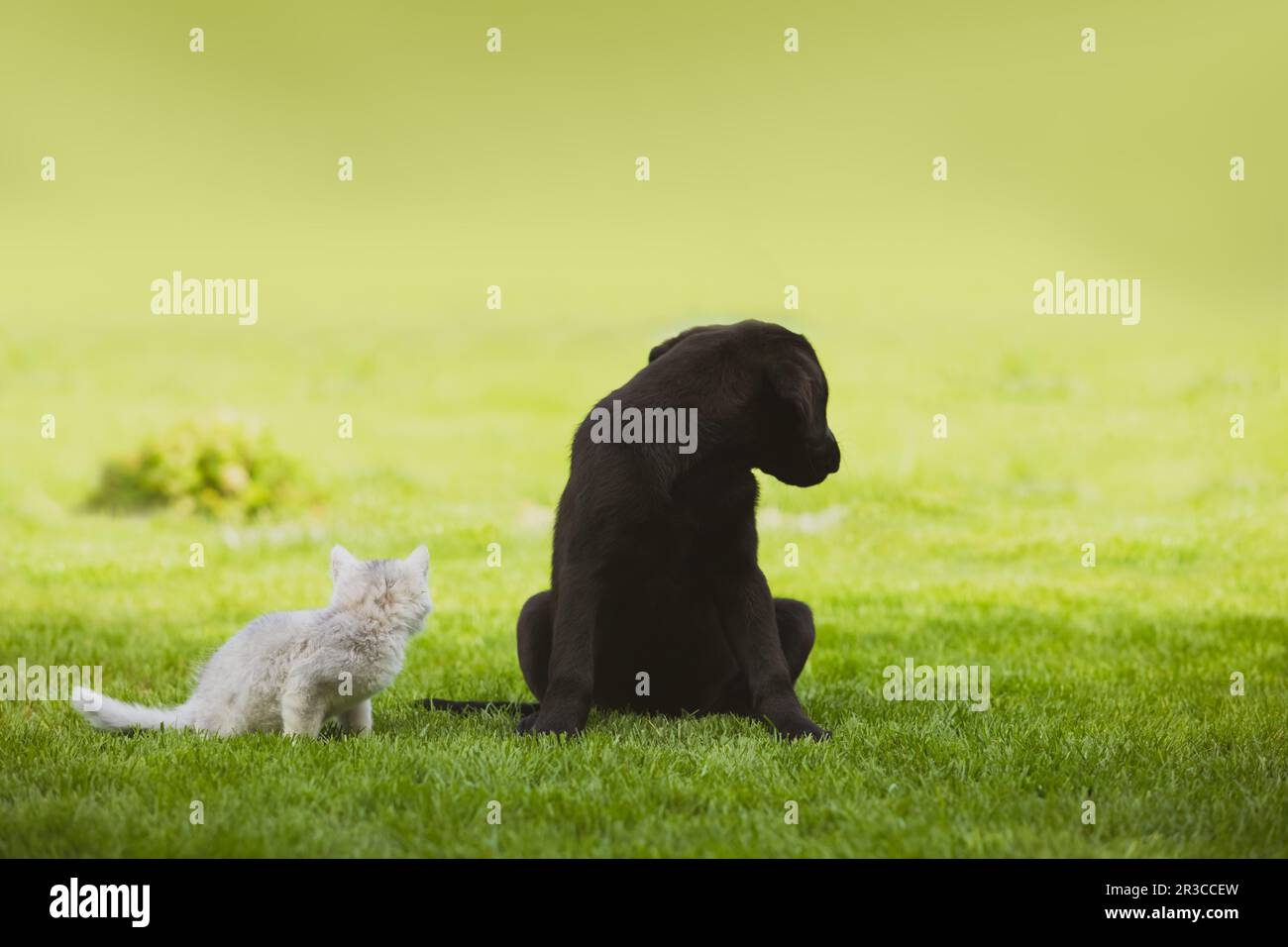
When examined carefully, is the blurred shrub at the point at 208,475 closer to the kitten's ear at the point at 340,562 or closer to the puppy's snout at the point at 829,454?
the kitten's ear at the point at 340,562

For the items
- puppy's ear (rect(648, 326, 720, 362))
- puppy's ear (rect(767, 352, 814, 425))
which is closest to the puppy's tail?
puppy's ear (rect(648, 326, 720, 362))

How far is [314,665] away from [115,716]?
0.98m

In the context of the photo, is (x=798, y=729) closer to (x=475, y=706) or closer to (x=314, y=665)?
(x=475, y=706)

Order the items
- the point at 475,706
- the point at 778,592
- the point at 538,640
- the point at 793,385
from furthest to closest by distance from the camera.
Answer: the point at 778,592
the point at 475,706
the point at 538,640
the point at 793,385

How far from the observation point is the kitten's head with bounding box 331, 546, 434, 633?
4.45 metres

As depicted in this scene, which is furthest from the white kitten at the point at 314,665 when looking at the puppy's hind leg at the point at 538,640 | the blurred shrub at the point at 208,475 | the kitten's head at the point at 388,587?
the blurred shrub at the point at 208,475

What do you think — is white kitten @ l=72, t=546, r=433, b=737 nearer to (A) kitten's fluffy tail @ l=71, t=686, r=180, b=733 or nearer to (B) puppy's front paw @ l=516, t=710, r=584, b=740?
(A) kitten's fluffy tail @ l=71, t=686, r=180, b=733

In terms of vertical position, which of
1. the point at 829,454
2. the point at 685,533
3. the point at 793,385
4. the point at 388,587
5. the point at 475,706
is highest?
the point at 793,385

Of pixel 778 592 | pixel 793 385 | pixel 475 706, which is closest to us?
pixel 793 385

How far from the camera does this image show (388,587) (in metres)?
4.47

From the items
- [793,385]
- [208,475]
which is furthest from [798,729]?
[208,475]

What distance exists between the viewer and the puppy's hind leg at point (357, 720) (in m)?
4.56

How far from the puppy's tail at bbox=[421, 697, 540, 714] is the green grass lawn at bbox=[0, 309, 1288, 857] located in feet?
0.70

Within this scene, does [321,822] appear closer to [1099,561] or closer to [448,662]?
[448,662]
